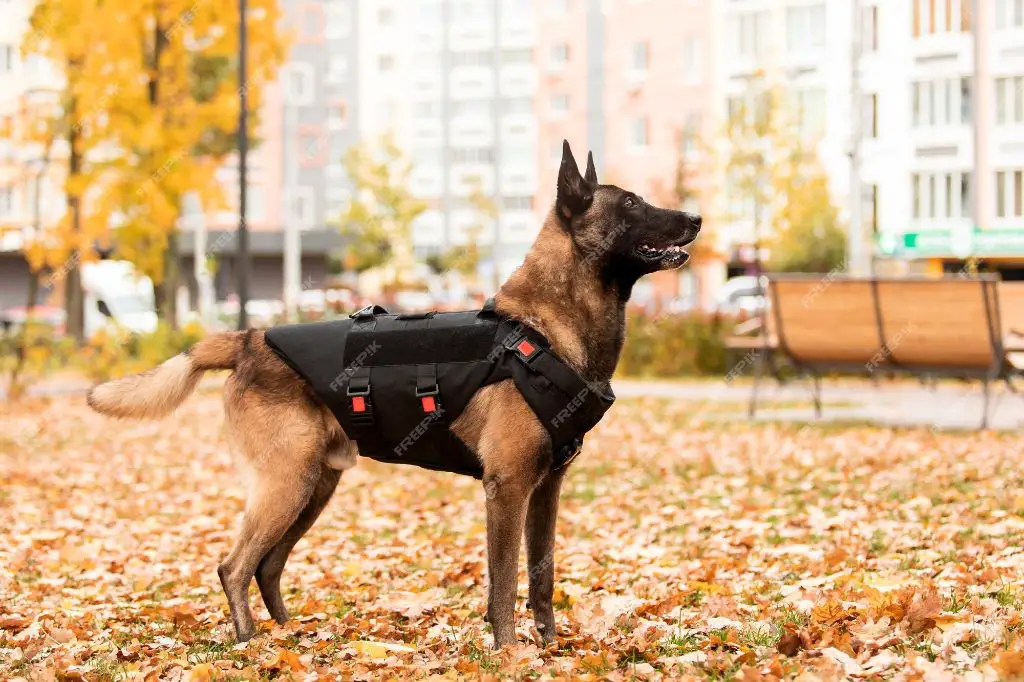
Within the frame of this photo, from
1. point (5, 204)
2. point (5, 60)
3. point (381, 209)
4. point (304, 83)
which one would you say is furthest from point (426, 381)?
point (304, 83)

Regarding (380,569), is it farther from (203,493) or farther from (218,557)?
(203,493)

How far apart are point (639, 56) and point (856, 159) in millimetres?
42298

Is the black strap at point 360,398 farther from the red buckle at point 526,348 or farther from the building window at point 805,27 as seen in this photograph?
the building window at point 805,27

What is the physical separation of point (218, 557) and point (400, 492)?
2.35 metres

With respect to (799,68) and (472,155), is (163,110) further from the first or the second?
(472,155)

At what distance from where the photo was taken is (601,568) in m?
6.30

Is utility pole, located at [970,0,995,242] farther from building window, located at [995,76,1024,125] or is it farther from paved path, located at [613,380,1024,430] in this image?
paved path, located at [613,380,1024,430]

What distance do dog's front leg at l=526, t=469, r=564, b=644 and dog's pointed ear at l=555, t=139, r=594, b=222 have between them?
106cm

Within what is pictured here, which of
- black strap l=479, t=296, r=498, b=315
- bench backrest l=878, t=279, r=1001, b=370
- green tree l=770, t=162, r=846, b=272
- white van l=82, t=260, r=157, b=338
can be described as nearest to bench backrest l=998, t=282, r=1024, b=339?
bench backrest l=878, t=279, r=1001, b=370

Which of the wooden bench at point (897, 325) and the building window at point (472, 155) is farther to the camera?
the building window at point (472, 155)

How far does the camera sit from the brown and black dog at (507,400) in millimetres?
4617

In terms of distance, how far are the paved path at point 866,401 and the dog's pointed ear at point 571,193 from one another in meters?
7.93

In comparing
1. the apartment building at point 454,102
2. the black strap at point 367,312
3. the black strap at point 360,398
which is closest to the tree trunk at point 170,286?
the black strap at point 367,312

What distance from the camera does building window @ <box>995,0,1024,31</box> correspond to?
4600 centimetres
